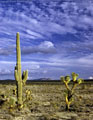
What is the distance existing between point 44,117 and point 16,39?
534 cm

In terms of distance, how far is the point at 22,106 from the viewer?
11.3 metres

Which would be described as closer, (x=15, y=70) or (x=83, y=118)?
(x=83, y=118)

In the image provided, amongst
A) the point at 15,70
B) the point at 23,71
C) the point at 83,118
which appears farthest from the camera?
the point at 23,71

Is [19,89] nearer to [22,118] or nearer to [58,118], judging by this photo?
[22,118]

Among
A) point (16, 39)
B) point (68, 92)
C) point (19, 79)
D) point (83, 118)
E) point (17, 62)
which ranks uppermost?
point (16, 39)

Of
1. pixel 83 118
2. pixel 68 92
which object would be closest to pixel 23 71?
pixel 68 92

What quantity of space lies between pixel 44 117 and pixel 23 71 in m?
3.94

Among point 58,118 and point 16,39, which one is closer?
point 58,118

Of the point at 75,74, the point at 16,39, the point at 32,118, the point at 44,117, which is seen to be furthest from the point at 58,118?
the point at 16,39

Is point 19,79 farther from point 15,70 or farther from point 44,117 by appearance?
point 44,117

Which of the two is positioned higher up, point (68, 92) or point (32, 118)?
point (68, 92)

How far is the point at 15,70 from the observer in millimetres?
10930

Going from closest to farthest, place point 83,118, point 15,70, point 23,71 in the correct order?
point 83,118 → point 15,70 → point 23,71

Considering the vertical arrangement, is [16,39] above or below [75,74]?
above
